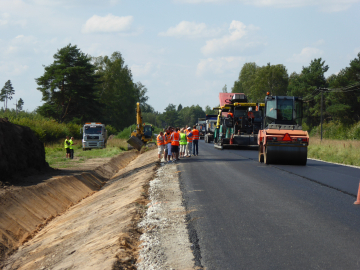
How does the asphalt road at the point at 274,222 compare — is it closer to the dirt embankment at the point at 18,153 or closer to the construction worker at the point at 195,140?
the dirt embankment at the point at 18,153

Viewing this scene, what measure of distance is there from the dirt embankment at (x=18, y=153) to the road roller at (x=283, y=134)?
1065 centimetres

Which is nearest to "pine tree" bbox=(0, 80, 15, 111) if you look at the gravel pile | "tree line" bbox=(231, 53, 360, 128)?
"tree line" bbox=(231, 53, 360, 128)

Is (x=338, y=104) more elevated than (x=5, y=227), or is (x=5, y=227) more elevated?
(x=338, y=104)

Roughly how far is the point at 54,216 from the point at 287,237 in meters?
10.4

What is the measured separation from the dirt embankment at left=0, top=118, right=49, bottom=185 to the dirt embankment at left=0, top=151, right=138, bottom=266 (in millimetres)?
1477

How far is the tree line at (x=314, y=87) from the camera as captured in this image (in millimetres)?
57812

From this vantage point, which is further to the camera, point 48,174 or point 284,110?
point 48,174

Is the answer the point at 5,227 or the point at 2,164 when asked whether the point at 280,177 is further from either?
the point at 2,164

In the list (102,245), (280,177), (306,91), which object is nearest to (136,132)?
(280,177)

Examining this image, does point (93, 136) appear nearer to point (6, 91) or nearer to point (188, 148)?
point (188, 148)

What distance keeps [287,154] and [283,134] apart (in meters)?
0.90

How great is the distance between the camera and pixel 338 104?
192 ft

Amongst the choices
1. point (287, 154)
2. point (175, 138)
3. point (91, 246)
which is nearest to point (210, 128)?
point (175, 138)

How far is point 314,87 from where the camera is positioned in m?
73.2
